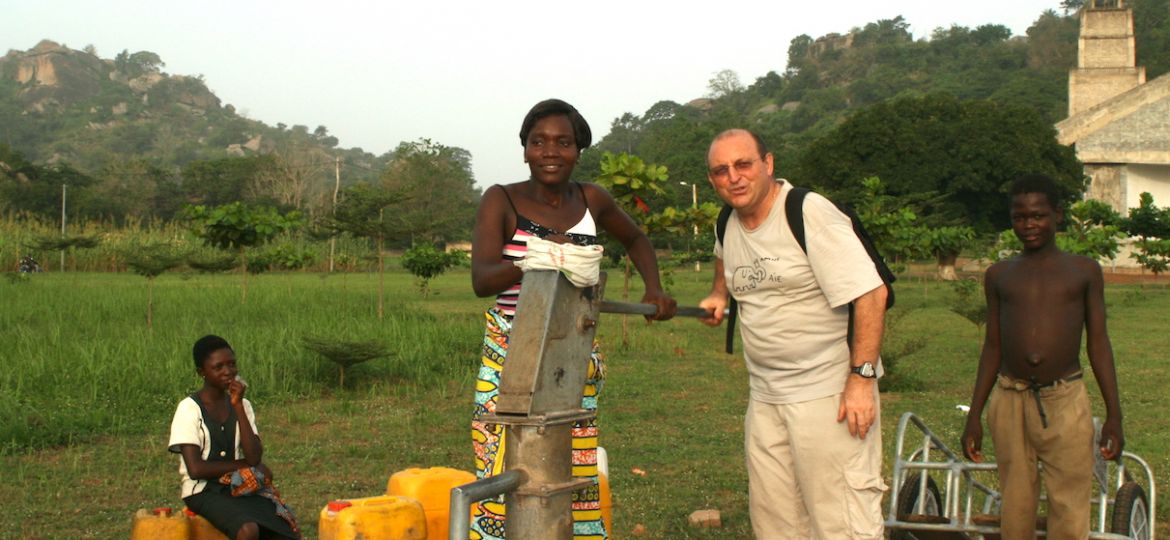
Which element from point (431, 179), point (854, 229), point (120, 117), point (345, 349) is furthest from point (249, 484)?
point (120, 117)

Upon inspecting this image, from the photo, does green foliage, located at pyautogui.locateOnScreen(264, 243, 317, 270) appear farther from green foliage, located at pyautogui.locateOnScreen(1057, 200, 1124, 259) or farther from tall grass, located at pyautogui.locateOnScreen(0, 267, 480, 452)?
green foliage, located at pyautogui.locateOnScreen(1057, 200, 1124, 259)

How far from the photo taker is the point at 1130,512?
15.2 feet

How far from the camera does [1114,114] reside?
125 ft

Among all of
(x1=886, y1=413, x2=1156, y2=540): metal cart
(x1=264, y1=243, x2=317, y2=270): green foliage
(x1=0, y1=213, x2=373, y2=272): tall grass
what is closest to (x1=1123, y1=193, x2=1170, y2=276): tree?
(x1=886, y1=413, x2=1156, y2=540): metal cart

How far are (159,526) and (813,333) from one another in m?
2.40

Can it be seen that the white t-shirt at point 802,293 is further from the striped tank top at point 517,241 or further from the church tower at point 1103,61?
the church tower at point 1103,61

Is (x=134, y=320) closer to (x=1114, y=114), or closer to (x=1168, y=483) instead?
(x=1168, y=483)

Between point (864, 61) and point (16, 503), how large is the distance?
114 meters

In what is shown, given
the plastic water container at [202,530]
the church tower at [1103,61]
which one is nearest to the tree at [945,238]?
the plastic water container at [202,530]

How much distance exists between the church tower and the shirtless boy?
43383 millimetres

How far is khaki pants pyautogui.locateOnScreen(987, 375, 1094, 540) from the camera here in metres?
4.36

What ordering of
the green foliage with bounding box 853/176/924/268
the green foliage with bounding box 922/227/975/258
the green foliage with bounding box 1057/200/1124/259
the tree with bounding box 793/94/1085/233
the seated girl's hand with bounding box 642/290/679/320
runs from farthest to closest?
the tree with bounding box 793/94/1085/233 < the green foliage with bounding box 922/227/975/258 < the green foliage with bounding box 853/176/924/268 < the green foliage with bounding box 1057/200/1124/259 < the seated girl's hand with bounding box 642/290/679/320

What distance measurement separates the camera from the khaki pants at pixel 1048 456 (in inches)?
172

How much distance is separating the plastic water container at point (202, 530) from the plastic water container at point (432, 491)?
0.77 meters
